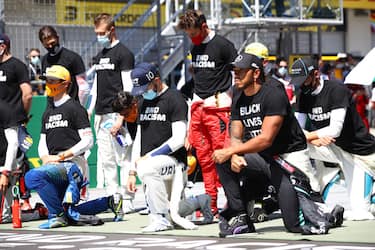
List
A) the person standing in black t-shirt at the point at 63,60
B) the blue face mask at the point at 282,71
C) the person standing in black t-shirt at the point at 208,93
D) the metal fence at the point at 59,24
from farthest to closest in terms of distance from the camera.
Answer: the blue face mask at the point at 282,71 → the metal fence at the point at 59,24 → the person standing in black t-shirt at the point at 63,60 → the person standing in black t-shirt at the point at 208,93

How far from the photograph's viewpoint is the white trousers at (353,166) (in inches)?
412

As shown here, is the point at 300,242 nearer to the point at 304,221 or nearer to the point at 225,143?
the point at 304,221

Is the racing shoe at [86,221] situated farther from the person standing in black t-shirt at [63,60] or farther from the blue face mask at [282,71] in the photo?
the blue face mask at [282,71]

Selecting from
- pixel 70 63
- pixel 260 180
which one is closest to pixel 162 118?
pixel 260 180

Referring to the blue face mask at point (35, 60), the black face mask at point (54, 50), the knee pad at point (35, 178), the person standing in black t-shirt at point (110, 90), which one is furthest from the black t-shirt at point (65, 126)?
the blue face mask at point (35, 60)

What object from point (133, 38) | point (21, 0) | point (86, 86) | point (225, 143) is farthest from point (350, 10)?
point (225, 143)

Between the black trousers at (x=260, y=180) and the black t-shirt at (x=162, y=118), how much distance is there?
97 cm

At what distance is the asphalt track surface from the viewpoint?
8531mm

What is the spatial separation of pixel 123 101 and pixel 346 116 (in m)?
2.47

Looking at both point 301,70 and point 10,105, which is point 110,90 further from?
point 301,70

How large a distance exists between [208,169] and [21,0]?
6179 mm

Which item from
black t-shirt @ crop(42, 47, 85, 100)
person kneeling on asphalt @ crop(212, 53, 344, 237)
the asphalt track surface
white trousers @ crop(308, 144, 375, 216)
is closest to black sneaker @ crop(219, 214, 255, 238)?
person kneeling on asphalt @ crop(212, 53, 344, 237)

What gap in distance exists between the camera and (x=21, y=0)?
16.0m

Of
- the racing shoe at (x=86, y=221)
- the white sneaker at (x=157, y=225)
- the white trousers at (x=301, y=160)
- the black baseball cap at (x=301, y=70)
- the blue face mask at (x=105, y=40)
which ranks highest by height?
the blue face mask at (x=105, y=40)
